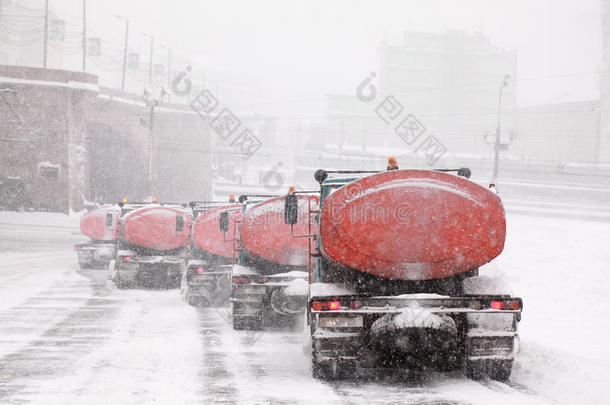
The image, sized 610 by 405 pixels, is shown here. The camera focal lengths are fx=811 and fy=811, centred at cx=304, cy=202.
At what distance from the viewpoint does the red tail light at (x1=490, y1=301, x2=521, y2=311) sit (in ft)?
30.1

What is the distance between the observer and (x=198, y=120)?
73562 mm

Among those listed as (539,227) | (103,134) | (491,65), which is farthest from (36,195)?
(491,65)

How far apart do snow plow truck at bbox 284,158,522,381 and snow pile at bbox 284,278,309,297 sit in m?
4.31

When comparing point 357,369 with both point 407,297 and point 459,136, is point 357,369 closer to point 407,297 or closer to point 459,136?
point 407,297

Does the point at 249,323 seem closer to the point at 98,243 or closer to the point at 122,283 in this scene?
the point at 122,283

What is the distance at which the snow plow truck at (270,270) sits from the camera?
45.2ft

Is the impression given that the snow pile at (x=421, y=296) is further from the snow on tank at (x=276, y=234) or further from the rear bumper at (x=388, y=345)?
the snow on tank at (x=276, y=234)

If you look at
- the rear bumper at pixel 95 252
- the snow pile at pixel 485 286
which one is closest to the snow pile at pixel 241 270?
the snow pile at pixel 485 286

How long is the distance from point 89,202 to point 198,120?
17565mm

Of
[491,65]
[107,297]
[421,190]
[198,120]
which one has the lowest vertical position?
[107,297]

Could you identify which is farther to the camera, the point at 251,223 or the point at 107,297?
the point at 107,297

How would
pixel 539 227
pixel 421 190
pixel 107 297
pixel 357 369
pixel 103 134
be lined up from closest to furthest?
pixel 421 190 < pixel 357 369 < pixel 107 297 < pixel 539 227 < pixel 103 134

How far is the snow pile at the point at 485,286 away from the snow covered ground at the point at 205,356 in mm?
1032

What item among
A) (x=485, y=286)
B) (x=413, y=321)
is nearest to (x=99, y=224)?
(x=485, y=286)
